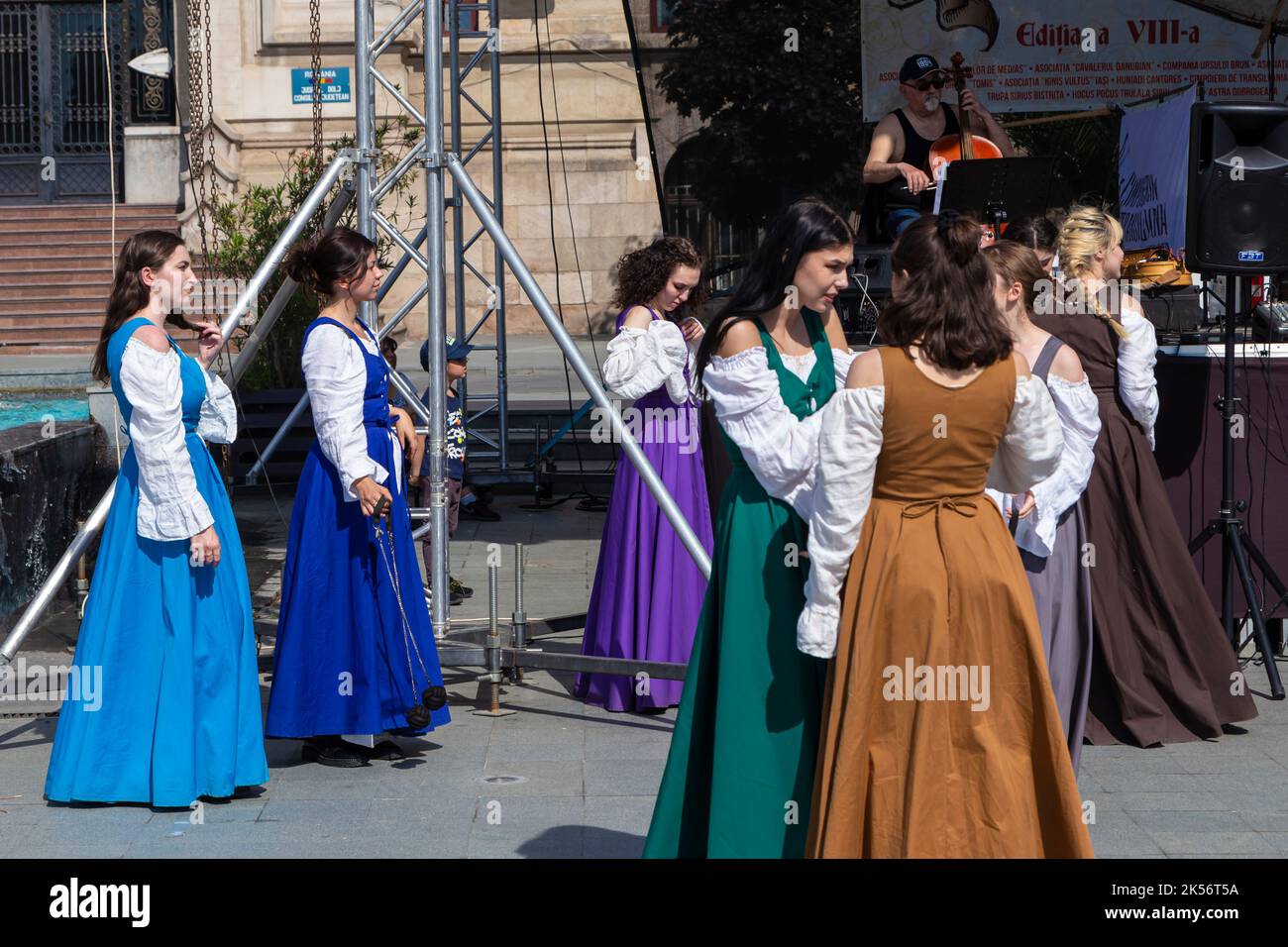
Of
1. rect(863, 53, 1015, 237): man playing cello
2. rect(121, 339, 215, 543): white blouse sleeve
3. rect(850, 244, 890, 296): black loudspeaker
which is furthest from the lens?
rect(850, 244, 890, 296): black loudspeaker

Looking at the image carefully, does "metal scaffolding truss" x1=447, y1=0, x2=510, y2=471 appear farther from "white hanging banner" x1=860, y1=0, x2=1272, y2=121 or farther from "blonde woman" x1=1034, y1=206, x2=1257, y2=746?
"blonde woman" x1=1034, y1=206, x2=1257, y2=746

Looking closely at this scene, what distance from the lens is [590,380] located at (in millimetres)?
6500

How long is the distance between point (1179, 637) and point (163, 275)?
4.03m

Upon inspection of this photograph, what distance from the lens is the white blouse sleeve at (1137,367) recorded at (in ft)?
20.5

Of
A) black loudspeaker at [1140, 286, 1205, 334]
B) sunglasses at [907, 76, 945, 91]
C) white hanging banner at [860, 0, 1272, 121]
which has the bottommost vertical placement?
black loudspeaker at [1140, 286, 1205, 334]

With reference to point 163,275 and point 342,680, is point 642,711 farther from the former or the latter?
point 163,275

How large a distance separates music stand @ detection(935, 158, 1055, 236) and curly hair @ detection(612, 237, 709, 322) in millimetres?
1373

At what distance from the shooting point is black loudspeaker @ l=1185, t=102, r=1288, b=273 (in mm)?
7137

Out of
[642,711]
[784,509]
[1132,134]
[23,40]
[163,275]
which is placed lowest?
[642,711]

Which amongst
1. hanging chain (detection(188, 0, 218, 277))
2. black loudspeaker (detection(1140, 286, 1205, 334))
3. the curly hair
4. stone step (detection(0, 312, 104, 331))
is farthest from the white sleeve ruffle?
hanging chain (detection(188, 0, 218, 277))

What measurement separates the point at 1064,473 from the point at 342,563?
2.51m

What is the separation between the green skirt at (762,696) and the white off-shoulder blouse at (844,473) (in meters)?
0.12

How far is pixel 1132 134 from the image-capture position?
33.4 ft
